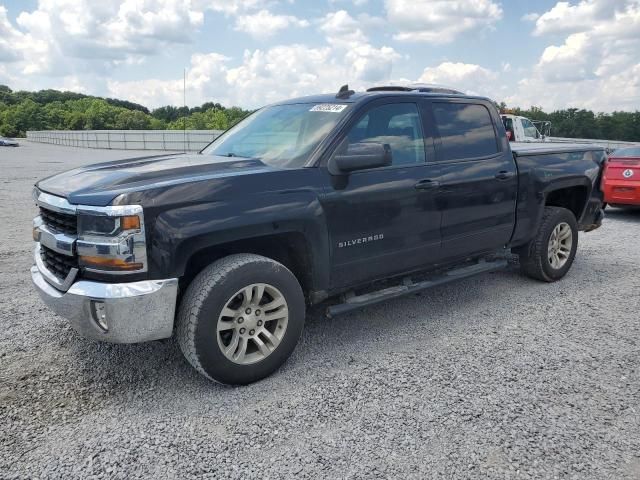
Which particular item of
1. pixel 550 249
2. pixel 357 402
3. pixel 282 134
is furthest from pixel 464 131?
pixel 357 402

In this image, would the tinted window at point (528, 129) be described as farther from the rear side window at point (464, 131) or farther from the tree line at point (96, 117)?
the tree line at point (96, 117)

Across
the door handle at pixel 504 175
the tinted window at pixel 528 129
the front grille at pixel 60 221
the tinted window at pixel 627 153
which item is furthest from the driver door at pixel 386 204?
the tinted window at pixel 528 129

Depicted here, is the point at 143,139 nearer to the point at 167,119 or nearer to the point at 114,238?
the point at 167,119

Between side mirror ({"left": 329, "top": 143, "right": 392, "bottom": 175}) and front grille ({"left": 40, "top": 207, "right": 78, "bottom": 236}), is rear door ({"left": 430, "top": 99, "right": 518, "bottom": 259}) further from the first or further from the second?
front grille ({"left": 40, "top": 207, "right": 78, "bottom": 236})

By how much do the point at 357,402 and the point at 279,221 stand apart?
1.21 m

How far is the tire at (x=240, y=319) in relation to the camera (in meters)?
3.01

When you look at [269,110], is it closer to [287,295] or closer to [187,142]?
[287,295]

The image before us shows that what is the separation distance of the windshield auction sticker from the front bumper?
1.80 meters

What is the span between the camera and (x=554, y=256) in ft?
18.0

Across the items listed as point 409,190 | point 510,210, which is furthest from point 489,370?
point 510,210

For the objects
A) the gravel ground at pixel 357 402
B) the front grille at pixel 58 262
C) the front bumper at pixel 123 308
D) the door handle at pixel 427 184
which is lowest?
the gravel ground at pixel 357 402

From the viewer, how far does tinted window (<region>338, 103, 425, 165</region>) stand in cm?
378

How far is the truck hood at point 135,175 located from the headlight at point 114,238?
86 mm

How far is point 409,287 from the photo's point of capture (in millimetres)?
4125
